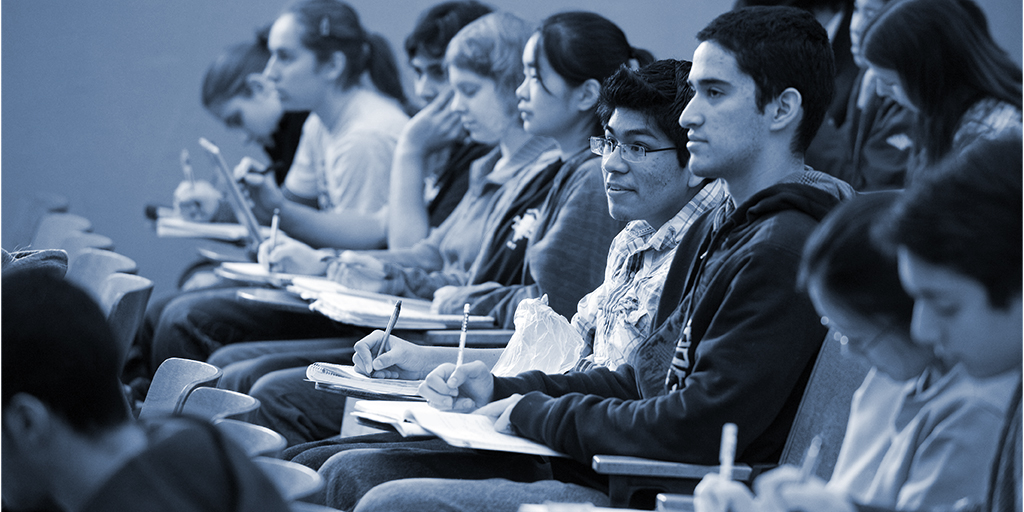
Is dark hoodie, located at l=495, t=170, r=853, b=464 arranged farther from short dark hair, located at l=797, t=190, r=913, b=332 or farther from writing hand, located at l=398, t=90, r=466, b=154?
writing hand, located at l=398, t=90, r=466, b=154

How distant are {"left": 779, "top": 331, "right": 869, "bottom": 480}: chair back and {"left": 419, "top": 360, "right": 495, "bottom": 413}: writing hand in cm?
48

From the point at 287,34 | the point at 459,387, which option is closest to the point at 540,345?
the point at 459,387

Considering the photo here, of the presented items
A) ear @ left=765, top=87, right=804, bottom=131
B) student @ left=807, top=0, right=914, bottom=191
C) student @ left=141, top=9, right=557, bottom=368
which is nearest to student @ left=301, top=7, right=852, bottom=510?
ear @ left=765, top=87, right=804, bottom=131

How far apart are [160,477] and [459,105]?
2245 mm

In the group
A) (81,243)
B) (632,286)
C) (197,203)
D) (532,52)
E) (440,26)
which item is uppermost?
(440,26)

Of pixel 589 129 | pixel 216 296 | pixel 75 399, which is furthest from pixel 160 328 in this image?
pixel 75 399

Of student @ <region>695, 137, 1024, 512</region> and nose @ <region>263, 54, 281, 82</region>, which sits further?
nose @ <region>263, 54, 281, 82</region>

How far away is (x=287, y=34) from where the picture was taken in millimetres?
4086

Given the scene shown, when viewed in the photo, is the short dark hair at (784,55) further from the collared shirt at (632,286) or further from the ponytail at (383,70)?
the ponytail at (383,70)

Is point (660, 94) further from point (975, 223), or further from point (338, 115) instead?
point (338, 115)

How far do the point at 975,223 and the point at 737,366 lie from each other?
515 mm

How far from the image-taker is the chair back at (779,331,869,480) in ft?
4.79

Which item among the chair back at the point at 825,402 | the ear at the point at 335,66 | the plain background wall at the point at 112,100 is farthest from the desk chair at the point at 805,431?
the plain background wall at the point at 112,100

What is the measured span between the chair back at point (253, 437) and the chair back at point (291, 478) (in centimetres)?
4
